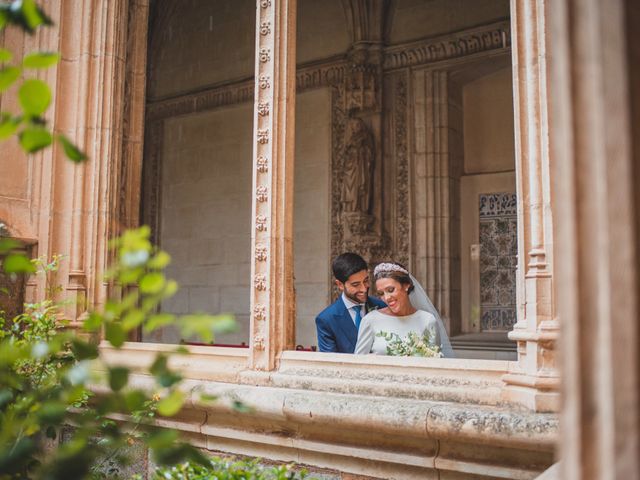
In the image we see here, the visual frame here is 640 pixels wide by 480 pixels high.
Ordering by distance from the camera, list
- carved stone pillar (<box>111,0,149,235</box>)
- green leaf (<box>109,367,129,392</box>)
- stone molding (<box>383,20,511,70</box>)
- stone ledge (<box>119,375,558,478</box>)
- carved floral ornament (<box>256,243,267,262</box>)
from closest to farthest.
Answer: green leaf (<box>109,367,129,392</box>), stone ledge (<box>119,375,558,478</box>), carved floral ornament (<box>256,243,267,262</box>), carved stone pillar (<box>111,0,149,235</box>), stone molding (<box>383,20,511,70</box>)

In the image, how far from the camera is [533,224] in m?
2.80

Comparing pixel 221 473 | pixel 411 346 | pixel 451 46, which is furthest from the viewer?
pixel 451 46

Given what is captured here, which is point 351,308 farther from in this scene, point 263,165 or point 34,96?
point 34,96

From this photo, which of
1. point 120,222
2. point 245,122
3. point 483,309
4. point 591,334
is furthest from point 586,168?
point 245,122

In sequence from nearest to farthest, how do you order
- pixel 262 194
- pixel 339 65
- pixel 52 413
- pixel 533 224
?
pixel 52 413 → pixel 533 224 → pixel 262 194 → pixel 339 65

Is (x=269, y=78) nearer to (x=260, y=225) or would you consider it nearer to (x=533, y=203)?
(x=260, y=225)

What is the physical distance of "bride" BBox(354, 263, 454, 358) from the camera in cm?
384

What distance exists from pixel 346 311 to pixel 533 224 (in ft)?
5.39

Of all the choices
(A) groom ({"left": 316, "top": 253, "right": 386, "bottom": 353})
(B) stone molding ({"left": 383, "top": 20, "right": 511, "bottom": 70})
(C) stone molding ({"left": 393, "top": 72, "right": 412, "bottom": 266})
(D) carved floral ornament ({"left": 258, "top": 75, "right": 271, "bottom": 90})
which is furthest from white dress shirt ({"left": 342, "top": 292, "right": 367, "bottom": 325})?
(B) stone molding ({"left": 383, "top": 20, "right": 511, "bottom": 70})

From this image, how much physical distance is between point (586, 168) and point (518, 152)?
210 centimetres

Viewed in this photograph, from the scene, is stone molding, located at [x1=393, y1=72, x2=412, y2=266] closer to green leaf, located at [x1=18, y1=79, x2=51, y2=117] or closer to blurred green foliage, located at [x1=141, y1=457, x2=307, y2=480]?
blurred green foliage, located at [x1=141, y1=457, x2=307, y2=480]

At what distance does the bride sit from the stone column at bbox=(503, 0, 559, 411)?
1.05 meters

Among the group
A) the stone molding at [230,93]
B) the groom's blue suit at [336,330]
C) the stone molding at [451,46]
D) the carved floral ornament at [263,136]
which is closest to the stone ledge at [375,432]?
the groom's blue suit at [336,330]

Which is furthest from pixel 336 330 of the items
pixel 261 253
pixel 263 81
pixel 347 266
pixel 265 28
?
pixel 265 28
